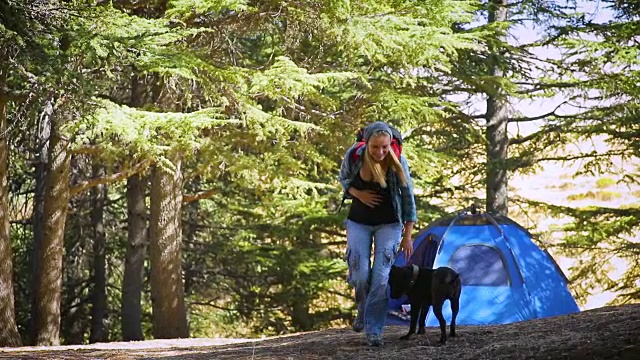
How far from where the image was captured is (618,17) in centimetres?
1497

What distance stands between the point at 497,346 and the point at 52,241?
7.80 meters

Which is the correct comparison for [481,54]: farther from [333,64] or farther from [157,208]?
[157,208]

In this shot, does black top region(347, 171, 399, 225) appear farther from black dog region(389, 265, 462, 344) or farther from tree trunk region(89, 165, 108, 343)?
tree trunk region(89, 165, 108, 343)

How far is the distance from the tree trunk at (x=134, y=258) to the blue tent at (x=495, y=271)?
6305mm

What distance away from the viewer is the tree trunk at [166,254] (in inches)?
495

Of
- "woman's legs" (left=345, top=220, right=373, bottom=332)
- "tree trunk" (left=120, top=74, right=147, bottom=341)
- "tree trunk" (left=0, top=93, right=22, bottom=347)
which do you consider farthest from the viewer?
"tree trunk" (left=120, top=74, right=147, bottom=341)

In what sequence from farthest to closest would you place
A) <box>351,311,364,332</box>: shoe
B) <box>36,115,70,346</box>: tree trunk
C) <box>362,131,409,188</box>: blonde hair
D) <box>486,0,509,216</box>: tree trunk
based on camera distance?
<box>486,0,509,216</box>: tree trunk
<box>36,115,70,346</box>: tree trunk
<box>351,311,364,332</box>: shoe
<box>362,131,409,188</box>: blonde hair

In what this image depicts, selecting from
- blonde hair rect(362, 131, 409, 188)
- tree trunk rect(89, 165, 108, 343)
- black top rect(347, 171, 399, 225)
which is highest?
blonde hair rect(362, 131, 409, 188)

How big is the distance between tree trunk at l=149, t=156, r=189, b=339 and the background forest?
0.03 m

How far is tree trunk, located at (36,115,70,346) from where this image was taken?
11039 mm

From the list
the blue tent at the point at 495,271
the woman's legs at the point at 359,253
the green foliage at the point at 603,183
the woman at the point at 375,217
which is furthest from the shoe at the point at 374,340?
the green foliage at the point at 603,183

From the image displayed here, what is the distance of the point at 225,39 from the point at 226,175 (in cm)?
483

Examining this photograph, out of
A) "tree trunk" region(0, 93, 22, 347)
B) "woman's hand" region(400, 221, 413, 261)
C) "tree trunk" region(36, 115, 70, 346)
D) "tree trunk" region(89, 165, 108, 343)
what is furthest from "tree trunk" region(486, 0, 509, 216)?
"woman's hand" region(400, 221, 413, 261)

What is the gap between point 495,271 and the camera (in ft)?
31.3
